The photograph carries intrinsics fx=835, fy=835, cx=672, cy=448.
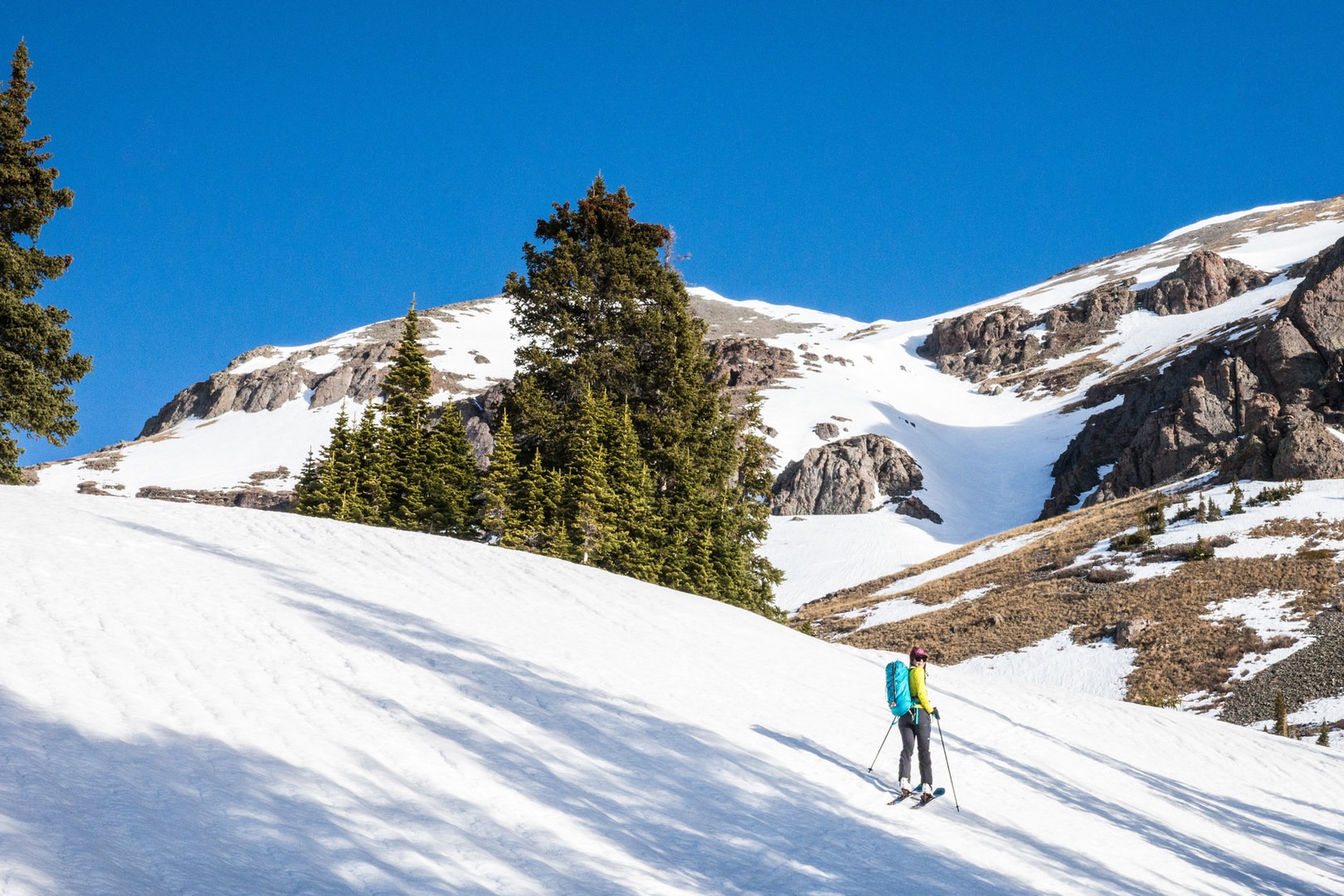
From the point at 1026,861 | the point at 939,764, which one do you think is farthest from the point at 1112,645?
the point at 1026,861

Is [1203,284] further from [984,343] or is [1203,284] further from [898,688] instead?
[898,688]

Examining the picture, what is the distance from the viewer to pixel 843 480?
93.0 m

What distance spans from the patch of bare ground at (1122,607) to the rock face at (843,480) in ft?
119

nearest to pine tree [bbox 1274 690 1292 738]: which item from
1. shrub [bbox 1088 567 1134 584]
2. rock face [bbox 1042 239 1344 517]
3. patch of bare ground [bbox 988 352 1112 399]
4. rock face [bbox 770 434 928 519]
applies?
shrub [bbox 1088 567 1134 584]

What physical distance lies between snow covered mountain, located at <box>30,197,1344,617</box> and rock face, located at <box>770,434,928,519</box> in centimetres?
101

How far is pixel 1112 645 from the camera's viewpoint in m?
34.8

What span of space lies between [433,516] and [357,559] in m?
11.8

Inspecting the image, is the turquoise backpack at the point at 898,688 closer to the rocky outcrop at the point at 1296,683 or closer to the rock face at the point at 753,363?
the rocky outcrop at the point at 1296,683

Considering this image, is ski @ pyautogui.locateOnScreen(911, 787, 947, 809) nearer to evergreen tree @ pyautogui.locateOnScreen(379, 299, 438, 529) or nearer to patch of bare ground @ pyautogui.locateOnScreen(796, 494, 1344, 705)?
evergreen tree @ pyautogui.locateOnScreen(379, 299, 438, 529)

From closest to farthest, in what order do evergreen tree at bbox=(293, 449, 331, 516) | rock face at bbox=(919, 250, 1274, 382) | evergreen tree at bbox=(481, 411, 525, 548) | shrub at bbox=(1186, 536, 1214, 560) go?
1. evergreen tree at bbox=(481, 411, 525, 548)
2. evergreen tree at bbox=(293, 449, 331, 516)
3. shrub at bbox=(1186, 536, 1214, 560)
4. rock face at bbox=(919, 250, 1274, 382)

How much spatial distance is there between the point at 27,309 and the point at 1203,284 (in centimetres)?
16468

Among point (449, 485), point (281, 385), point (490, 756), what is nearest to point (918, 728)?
point (490, 756)

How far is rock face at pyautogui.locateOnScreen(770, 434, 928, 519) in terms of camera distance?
91500 millimetres

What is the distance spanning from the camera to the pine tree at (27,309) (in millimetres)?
20469
